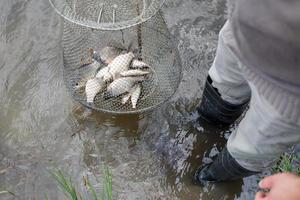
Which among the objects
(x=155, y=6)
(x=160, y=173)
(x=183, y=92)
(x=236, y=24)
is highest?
(x=236, y=24)

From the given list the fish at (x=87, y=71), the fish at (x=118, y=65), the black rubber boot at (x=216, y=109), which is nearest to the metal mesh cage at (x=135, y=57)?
the fish at (x=87, y=71)

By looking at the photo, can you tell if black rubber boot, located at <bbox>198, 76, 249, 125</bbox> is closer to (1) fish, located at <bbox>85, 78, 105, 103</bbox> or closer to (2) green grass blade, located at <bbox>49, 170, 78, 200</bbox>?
(1) fish, located at <bbox>85, 78, 105, 103</bbox>

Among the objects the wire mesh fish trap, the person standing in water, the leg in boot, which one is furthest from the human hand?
the wire mesh fish trap

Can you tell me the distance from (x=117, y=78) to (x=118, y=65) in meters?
0.09

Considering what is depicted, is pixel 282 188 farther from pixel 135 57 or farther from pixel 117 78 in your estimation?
pixel 135 57

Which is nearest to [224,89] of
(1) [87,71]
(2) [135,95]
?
(2) [135,95]

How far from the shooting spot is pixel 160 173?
3129 mm

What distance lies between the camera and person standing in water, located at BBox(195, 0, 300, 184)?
1584mm

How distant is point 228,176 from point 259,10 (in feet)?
4.78

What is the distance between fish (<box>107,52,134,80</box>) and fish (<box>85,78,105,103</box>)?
0.09 metres

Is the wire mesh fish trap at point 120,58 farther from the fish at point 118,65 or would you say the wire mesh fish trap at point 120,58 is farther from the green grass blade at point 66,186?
the green grass blade at point 66,186

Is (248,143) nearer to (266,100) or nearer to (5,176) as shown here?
Answer: (266,100)

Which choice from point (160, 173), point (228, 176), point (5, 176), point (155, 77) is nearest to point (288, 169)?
point (228, 176)

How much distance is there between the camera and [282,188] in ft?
5.90
